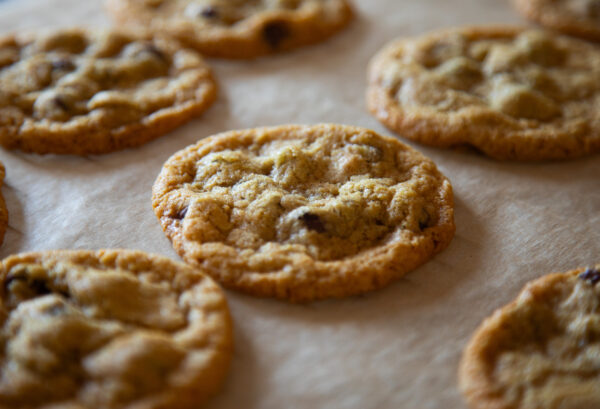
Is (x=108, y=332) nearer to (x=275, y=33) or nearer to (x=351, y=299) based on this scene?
(x=351, y=299)

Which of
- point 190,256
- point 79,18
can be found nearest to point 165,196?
point 190,256

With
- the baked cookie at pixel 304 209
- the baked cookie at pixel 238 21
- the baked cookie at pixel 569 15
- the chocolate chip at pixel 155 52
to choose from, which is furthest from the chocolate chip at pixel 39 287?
the baked cookie at pixel 569 15

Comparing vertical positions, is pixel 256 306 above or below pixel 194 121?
below

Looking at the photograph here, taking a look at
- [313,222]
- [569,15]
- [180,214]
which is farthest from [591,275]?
[569,15]

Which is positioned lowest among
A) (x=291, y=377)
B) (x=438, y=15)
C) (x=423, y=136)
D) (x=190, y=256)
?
(x=291, y=377)

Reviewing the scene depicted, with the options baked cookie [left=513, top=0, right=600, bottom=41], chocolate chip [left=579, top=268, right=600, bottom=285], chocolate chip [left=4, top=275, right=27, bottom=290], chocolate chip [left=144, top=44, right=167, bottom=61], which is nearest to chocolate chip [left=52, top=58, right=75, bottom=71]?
chocolate chip [left=144, top=44, right=167, bottom=61]

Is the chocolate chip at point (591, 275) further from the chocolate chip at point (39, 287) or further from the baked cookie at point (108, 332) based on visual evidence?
the chocolate chip at point (39, 287)

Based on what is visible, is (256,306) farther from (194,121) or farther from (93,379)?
(194,121)
